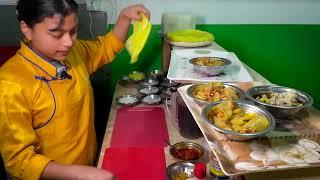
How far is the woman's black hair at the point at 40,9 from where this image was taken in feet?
3.77

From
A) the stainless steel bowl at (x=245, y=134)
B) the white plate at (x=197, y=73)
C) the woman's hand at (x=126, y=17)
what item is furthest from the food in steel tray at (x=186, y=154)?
the woman's hand at (x=126, y=17)

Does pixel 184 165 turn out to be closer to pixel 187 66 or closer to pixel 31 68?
pixel 187 66

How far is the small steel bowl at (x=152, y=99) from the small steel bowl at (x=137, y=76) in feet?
0.87

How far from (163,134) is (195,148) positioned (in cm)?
22

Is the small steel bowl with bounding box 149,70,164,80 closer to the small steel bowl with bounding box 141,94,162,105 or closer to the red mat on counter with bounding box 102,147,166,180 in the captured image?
the small steel bowl with bounding box 141,94,162,105

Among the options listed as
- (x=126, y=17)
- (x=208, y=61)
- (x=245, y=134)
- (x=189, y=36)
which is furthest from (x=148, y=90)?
(x=245, y=134)

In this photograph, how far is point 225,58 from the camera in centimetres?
154

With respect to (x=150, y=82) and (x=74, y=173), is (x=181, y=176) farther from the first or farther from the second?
(x=150, y=82)

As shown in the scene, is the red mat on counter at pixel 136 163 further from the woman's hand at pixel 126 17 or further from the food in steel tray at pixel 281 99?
the woman's hand at pixel 126 17

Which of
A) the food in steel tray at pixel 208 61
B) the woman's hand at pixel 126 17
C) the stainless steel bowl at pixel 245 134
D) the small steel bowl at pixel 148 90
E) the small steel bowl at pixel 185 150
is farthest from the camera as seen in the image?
the small steel bowl at pixel 148 90

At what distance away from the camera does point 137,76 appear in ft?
7.16

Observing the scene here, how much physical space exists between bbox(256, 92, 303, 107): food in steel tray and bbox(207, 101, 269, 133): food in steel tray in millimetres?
113

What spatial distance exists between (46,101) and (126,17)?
0.63 metres

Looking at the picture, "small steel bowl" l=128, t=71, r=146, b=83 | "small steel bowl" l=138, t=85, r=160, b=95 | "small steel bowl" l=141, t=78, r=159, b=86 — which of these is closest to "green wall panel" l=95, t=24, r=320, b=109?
"small steel bowl" l=128, t=71, r=146, b=83
